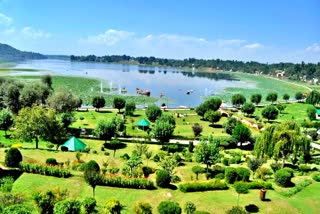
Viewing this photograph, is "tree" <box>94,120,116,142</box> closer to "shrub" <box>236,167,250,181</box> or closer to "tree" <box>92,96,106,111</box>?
"shrub" <box>236,167,250,181</box>

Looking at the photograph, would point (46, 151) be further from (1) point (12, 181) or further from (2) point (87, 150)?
(1) point (12, 181)

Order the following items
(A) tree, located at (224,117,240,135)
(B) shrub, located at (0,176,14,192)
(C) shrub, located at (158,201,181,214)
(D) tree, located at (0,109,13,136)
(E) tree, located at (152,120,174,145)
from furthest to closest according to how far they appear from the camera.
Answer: (A) tree, located at (224,117,240,135)
(E) tree, located at (152,120,174,145)
(D) tree, located at (0,109,13,136)
(B) shrub, located at (0,176,14,192)
(C) shrub, located at (158,201,181,214)

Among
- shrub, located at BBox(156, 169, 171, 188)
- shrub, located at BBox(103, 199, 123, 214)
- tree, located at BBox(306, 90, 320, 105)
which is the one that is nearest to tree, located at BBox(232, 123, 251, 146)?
shrub, located at BBox(156, 169, 171, 188)

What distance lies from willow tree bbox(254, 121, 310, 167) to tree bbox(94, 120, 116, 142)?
20.0 meters

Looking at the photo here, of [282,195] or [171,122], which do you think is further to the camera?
[171,122]

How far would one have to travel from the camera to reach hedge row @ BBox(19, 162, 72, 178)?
88.0 ft

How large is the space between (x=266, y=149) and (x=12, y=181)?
2634cm

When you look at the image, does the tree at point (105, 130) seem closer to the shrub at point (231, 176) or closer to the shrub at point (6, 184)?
the shrub at point (6, 184)

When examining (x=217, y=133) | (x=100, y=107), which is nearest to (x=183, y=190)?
(x=217, y=133)

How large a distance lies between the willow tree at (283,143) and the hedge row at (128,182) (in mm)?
16648

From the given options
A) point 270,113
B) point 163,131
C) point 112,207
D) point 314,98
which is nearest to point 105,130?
point 163,131

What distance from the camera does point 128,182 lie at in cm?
2564

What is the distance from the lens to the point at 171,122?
50062 millimetres

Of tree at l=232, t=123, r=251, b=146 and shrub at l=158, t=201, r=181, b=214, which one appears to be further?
tree at l=232, t=123, r=251, b=146
